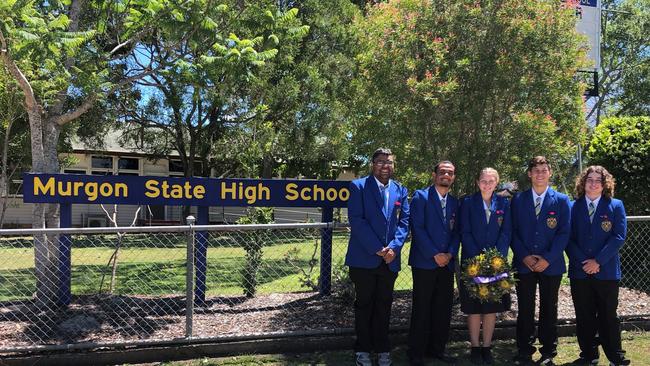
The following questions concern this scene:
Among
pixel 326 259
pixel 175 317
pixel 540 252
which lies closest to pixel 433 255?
pixel 540 252

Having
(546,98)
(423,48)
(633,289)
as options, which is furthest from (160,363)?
(633,289)

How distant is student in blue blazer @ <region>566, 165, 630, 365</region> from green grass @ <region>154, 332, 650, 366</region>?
11.9 inches

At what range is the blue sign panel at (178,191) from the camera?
5.76m

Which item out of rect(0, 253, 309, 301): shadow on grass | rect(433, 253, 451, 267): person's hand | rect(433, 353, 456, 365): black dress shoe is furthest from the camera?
rect(0, 253, 309, 301): shadow on grass

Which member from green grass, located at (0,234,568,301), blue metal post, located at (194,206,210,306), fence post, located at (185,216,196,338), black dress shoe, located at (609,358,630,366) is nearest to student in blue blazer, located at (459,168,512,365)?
black dress shoe, located at (609,358,630,366)

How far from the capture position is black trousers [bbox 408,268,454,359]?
16.3 ft

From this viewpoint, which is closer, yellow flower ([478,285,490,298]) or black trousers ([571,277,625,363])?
yellow flower ([478,285,490,298])

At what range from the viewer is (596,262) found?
15.9ft

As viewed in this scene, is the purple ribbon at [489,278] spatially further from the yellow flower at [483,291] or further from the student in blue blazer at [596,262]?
the student in blue blazer at [596,262]

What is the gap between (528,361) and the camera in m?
5.11

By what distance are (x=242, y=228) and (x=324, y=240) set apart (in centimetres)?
Result: 152

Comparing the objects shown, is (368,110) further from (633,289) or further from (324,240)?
(633,289)

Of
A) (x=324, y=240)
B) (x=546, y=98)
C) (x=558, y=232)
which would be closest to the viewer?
(x=558, y=232)

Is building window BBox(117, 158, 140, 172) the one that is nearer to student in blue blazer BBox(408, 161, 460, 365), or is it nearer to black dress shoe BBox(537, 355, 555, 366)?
student in blue blazer BBox(408, 161, 460, 365)
